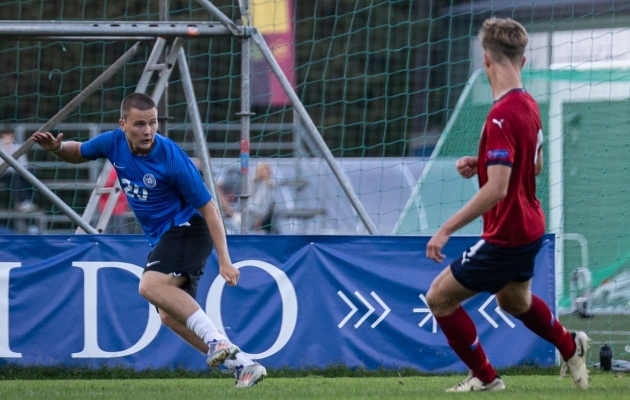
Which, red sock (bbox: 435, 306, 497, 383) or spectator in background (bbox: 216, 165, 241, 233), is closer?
red sock (bbox: 435, 306, 497, 383)

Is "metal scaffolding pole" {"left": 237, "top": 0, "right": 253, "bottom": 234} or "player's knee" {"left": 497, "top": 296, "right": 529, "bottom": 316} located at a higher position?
"metal scaffolding pole" {"left": 237, "top": 0, "right": 253, "bottom": 234}

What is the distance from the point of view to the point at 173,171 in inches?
251

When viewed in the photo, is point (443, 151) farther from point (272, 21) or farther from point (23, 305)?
point (23, 305)

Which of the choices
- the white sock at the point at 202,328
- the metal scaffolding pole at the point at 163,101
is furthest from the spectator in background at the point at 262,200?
the white sock at the point at 202,328

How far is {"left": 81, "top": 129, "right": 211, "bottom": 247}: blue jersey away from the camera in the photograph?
6.39m

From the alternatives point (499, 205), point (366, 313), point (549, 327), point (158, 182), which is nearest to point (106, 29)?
point (158, 182)

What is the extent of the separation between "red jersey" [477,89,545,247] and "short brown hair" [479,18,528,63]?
8.0 inches

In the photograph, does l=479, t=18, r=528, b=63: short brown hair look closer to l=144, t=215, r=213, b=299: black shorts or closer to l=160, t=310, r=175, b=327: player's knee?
l=144, t=215, r=213, b=299: black shorts

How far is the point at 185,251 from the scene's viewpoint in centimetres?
641

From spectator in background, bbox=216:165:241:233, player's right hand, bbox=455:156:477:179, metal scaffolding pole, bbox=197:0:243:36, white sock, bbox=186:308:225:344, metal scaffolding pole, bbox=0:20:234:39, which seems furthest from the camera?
spectator in background, bbox=216:165:241:233

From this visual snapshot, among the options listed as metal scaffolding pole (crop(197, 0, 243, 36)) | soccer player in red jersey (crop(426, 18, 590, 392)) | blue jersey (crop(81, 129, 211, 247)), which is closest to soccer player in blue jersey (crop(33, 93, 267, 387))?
blue jersey (crop(81, 129, 211, 247))

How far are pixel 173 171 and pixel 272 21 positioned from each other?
4.37 m

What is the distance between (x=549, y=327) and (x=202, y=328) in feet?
6.71

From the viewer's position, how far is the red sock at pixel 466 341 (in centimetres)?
579
